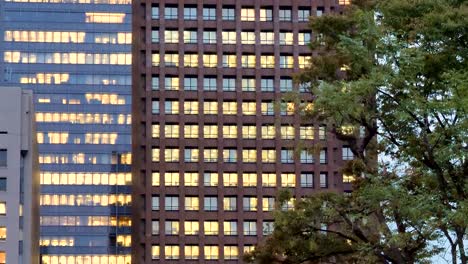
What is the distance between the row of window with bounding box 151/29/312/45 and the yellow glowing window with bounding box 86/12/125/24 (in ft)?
29.0

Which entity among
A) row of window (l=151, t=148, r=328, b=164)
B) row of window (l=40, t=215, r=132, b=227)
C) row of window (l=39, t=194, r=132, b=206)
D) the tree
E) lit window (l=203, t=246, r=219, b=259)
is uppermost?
row of window (l=151, t=148, r=328, b=164)

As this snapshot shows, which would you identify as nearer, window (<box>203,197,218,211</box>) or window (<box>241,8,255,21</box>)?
window (<box>203,197,218,211</box>)

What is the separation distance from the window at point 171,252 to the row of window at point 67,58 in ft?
110

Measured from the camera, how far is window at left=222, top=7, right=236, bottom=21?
19075cm

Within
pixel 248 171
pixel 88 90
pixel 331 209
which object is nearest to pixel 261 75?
pixel 248 171

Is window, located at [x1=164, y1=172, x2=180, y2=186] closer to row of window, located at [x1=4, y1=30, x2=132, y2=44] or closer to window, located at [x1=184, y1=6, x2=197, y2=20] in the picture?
row of window, located at [x1=4, y1=30, x2=132, y2=44]

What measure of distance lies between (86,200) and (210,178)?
2146 centimetres

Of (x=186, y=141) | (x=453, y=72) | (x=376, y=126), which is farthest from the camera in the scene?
(x=186, y=141)

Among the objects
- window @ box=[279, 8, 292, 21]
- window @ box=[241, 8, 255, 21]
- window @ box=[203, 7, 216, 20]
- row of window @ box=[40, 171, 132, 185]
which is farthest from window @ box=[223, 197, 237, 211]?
window @ box=[279, 8, 292, 21]

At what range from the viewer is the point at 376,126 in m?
39.2

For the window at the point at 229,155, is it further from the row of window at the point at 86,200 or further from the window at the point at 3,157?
the window at the point at 3,157

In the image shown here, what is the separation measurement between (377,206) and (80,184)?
15560 cm

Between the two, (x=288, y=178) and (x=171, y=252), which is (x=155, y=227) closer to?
(x=171, y=252)

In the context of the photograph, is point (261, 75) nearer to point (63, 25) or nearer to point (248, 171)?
point (248, 171)
